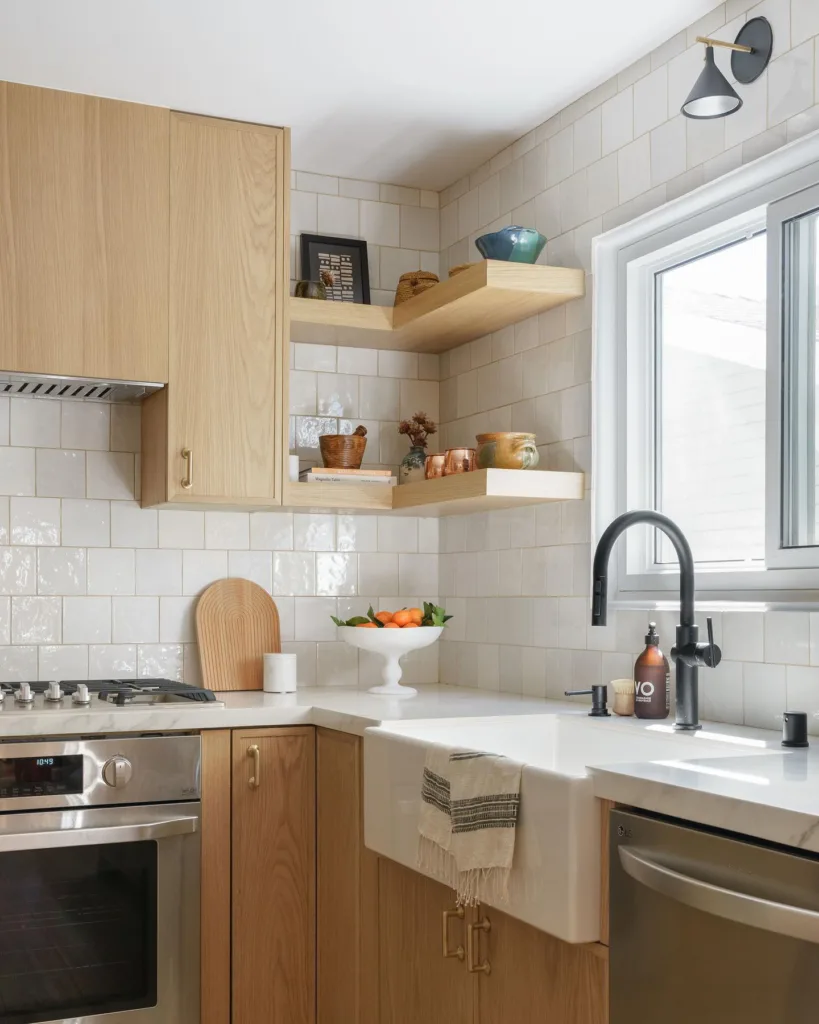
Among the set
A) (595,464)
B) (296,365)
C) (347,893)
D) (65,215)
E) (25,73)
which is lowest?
(347,893)

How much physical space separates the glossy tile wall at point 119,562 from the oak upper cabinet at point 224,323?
0.61 ft

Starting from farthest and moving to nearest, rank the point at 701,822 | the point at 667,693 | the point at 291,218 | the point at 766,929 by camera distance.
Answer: the point at 291,218
the point at 667,693
the point at 701,822
the point at 766,929

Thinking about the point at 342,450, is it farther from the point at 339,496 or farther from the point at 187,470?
the point at 187,470

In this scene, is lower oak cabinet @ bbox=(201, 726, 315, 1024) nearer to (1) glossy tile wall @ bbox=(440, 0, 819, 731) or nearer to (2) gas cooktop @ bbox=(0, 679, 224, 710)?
(2) gas cooktop @ bbox=(0, 679, 224, 710)

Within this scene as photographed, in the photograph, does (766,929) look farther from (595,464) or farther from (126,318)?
(126,318)

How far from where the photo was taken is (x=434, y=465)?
10.4 feet

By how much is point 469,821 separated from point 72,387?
1732 mm

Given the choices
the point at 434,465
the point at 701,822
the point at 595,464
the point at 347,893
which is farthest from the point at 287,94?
the point at 701,822

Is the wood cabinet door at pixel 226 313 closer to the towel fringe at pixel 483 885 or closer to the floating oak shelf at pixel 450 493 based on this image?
the floating oak shelf at pixel 450 493

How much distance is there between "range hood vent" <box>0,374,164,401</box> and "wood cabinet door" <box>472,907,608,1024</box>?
1.68 meters

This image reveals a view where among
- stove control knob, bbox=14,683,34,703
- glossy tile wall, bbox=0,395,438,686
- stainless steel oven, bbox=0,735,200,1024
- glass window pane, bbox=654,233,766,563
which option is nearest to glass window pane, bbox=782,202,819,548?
glass window pane, bbox=654,233,766,563

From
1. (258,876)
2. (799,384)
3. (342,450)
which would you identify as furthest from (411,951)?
(342,450)

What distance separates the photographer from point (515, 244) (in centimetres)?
295

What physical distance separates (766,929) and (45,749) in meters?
1.71
